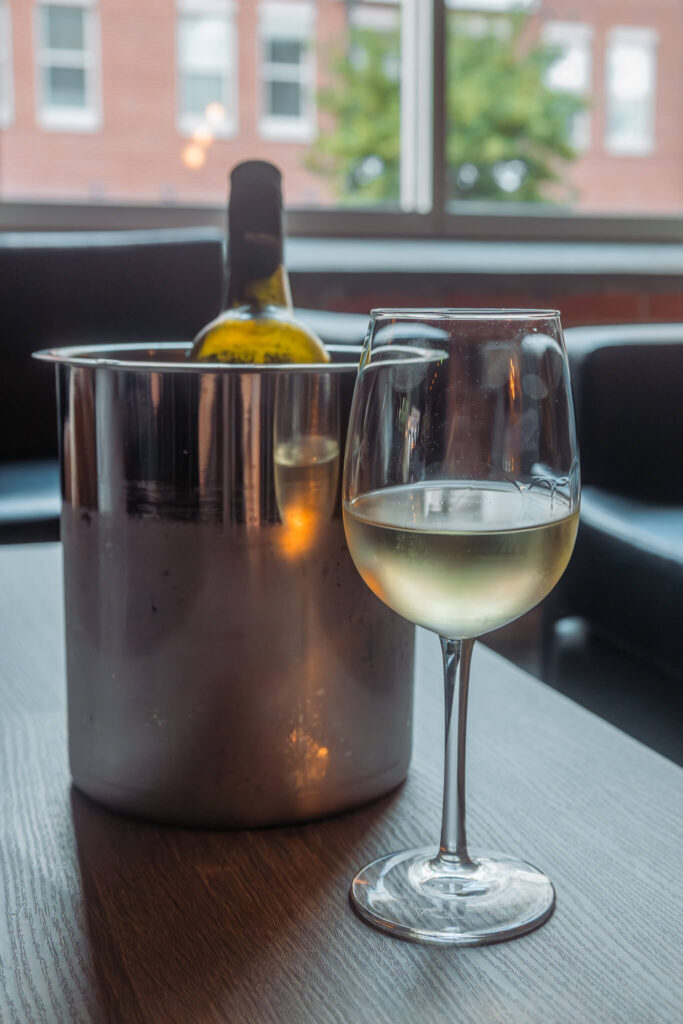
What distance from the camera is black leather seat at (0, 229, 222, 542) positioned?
2.01 metres

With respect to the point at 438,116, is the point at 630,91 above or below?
above

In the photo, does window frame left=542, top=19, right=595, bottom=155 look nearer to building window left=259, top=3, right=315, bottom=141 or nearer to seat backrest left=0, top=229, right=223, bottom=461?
building window left=259, top=3, right=315, bottom=141

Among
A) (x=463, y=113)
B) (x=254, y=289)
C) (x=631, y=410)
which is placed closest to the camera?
(x=254, y=289)

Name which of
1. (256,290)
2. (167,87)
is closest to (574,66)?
(167,87)

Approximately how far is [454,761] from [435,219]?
2680mm

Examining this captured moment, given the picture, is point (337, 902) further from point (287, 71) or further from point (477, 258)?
point (287, 71)

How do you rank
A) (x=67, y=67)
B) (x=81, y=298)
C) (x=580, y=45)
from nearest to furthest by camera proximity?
1. (x=81, y=298)
2. (x=67, y=67)
3. (x=580, y=45)

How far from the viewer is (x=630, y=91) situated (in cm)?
318

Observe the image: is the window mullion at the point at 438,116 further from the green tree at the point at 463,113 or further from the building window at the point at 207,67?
the building window at the point at 207,67

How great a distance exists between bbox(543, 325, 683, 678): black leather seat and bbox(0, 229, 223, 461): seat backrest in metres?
0.83


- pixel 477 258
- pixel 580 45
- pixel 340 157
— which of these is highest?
pixel 580 45

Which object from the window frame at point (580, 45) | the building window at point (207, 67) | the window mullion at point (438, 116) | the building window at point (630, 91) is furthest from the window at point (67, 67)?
the building window at point (630, 91)

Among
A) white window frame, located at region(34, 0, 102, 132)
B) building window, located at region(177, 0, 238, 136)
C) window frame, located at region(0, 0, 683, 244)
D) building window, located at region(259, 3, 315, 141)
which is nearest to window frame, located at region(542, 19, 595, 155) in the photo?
window frame, located at region(0, 0, 683, 244)

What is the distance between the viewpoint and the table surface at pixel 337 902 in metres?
0.35
